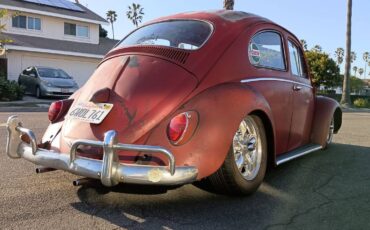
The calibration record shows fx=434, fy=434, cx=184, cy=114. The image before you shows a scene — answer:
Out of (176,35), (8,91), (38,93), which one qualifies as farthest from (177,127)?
(38,93)

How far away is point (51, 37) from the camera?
28516mm

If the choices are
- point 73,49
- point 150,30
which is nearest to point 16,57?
point 73,49

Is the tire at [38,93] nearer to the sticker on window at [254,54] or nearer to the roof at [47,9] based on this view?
the roof at [47,9]

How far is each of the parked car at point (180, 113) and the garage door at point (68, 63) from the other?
22.9 m

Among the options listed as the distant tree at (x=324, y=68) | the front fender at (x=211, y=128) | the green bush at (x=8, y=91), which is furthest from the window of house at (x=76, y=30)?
the front fender at (x=211, y=128)

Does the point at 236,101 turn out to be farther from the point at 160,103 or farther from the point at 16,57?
the point at 16,57

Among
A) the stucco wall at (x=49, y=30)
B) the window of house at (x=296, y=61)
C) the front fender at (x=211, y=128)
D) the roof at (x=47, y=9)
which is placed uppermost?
the roof at (x=47, y=9)

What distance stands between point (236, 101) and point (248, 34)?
985mm

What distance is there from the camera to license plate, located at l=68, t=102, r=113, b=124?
12.1 ft

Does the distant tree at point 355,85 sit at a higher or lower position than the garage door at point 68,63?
lower

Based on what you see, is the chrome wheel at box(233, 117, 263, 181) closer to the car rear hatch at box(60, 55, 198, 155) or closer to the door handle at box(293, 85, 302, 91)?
the car rear hatch at box(60, 55, 198, 155)

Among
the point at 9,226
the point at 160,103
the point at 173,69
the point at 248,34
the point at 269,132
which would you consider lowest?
the point at 9,226

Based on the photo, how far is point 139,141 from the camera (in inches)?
138

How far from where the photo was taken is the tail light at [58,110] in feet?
14.2
